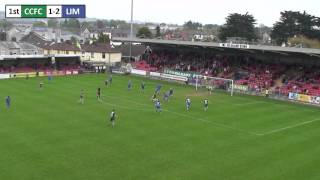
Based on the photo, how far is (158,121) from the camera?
37.6 m

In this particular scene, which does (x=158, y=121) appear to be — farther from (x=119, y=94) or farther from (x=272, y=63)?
(x=272, y=63)

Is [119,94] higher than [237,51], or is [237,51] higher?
[237,51]

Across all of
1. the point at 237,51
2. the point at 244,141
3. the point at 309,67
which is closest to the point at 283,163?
the point at 244,141

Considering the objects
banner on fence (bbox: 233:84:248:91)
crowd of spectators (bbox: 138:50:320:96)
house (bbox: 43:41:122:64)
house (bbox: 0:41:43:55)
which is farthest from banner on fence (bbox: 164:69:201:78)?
house (bbox: 0:41:43:55)

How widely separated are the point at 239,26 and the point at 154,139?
72.5m

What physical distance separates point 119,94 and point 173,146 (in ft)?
78.1

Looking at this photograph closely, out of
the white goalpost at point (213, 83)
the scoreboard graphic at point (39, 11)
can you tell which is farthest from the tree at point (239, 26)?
the scoreboard graphic at point (39, 11)

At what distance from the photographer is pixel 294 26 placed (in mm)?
93438

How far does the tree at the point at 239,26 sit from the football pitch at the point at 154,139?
164ft

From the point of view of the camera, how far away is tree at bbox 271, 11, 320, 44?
296ft

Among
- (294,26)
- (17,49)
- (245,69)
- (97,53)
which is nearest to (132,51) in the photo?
(97,53)

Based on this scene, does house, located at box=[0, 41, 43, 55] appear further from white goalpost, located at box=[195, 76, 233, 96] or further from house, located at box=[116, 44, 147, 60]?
white goalpost, located at box=[195, 76, 233, 96]

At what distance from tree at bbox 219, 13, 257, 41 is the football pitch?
164 ft

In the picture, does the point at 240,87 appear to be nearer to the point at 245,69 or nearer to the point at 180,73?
the point at 245,69
